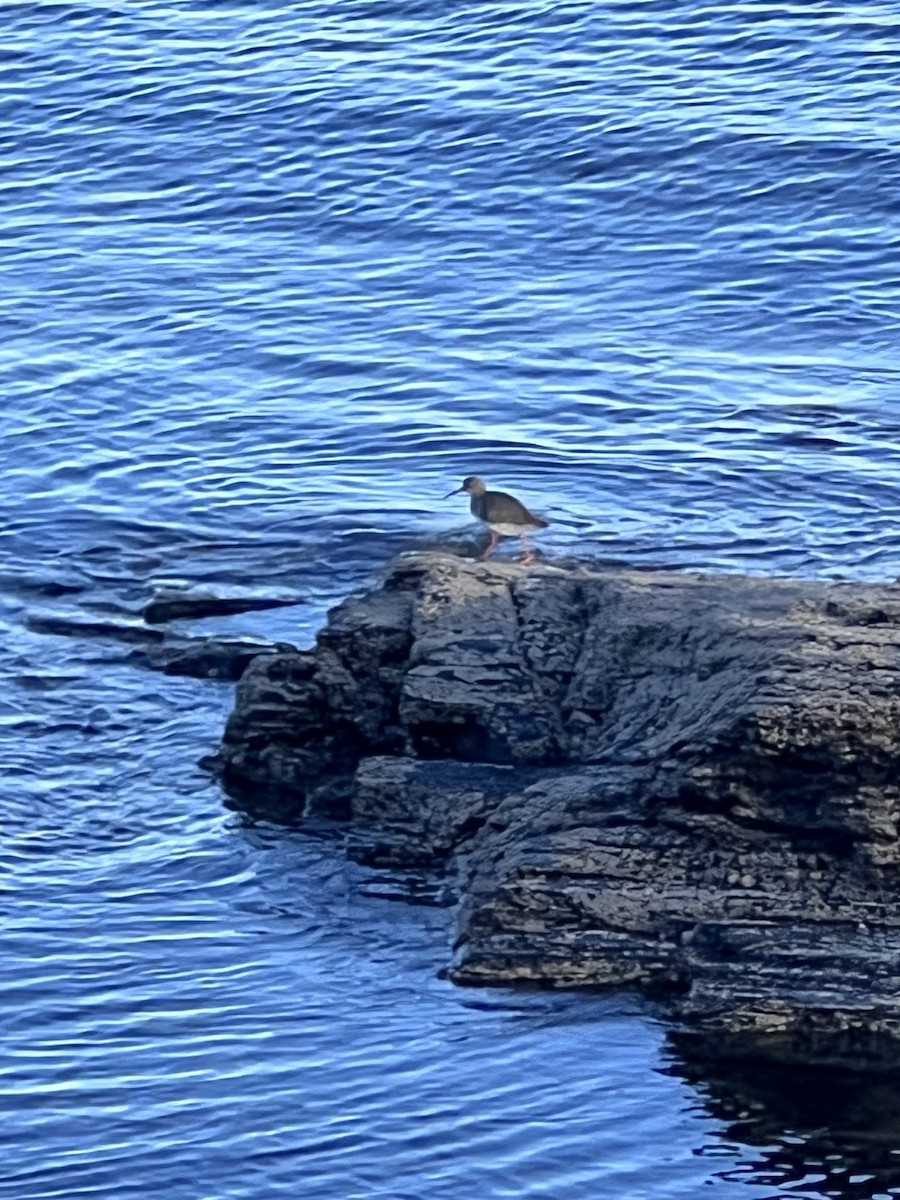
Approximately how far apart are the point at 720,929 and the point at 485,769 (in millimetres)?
1773

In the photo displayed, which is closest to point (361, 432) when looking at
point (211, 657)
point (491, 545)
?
point (491, 545)

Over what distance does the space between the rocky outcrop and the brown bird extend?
3171 mm

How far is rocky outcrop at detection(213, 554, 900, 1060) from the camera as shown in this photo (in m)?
9.93

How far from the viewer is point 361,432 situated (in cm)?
1820

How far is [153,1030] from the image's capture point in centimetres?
1028

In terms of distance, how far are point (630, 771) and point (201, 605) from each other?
4968 mm

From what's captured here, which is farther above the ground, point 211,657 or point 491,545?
point 491,545

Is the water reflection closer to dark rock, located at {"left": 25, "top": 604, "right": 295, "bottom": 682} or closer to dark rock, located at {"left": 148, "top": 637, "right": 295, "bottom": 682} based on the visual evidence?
dark rock, located at {"left": 25, "top": 604, "right": 295, "bottom": 682}

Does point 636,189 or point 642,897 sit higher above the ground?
point 636,189

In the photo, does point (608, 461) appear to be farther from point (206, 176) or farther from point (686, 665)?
point (206, 176)

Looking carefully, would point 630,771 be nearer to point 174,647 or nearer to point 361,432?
point 174,647

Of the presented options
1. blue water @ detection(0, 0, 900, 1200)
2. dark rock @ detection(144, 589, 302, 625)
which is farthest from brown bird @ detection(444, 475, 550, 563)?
dark rock @ detection(144, 589, 302, 625)

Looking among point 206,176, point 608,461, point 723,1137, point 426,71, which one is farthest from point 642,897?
point 426,71

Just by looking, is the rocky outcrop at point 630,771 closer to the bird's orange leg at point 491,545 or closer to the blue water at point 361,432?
the blue water at point 361,432
